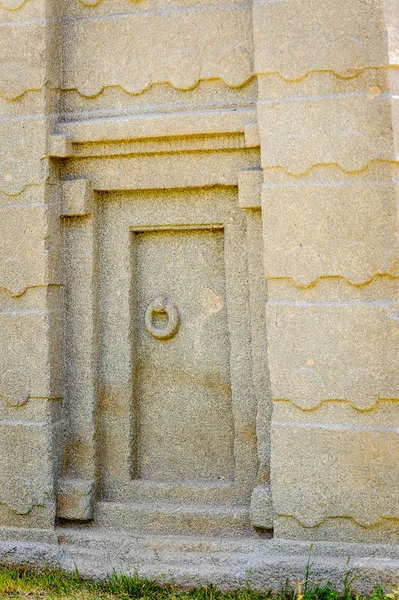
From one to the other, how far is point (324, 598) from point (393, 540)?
0.52m

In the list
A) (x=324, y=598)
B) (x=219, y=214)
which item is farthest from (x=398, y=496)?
(x=219, y=214)

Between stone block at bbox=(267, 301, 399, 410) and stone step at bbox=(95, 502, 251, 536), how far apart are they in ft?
2.94

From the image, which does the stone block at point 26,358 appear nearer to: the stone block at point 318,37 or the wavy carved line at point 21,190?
the wavy carved line at point 21,190

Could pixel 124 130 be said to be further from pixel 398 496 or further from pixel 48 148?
pixel 398 496

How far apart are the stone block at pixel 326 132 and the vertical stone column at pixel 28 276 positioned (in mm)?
1501

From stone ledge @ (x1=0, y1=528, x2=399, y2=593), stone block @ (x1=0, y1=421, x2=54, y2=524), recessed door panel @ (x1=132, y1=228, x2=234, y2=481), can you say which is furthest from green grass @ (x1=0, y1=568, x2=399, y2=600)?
recessed door panel @ (x1=132, y1=228, x2=234, y2=481)

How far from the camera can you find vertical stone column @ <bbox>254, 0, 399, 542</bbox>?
349cm

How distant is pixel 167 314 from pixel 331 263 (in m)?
1.18

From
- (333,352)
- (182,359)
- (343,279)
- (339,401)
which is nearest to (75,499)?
→ (182,359)

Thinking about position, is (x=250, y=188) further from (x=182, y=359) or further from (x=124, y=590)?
(x=124, y=590)

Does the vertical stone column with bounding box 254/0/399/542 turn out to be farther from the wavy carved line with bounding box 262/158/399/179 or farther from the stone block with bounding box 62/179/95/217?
the stone block with bounding box 62/179/95/217

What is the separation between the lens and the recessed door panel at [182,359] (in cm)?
403

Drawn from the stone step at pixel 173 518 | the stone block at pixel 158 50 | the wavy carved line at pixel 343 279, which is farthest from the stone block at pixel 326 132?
the stone step at pixel 173 518

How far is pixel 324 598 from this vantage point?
3.39 metres
